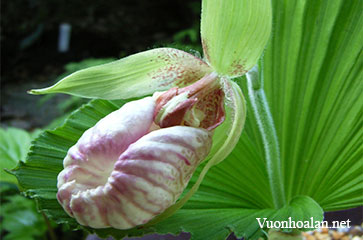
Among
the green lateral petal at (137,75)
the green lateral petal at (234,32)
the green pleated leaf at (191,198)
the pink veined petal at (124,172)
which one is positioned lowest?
the green pleated leaf at (191,198)

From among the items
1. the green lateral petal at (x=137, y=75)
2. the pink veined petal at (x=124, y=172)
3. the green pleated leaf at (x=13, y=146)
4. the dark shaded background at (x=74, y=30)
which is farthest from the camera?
the dark shaded background at (x=74, y=30)

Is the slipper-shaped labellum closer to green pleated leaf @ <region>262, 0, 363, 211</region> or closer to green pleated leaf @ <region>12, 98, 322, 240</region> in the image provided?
green pleated leaf @ <region>12, 98, 322, 240</region>

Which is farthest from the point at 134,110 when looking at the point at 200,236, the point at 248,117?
the point at 248,117

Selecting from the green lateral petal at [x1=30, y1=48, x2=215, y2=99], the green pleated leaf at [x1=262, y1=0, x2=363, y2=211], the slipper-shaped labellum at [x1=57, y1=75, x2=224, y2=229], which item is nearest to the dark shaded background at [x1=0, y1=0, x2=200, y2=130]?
the green pleated leaf at [x1=262, y1=0, x2=363, y2=211]

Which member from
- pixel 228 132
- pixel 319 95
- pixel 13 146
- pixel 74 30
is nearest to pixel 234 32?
pixel 228 132

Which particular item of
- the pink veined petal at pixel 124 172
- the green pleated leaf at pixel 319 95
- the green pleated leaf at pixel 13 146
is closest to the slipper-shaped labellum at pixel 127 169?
the pink veined petal at pixel 124 172

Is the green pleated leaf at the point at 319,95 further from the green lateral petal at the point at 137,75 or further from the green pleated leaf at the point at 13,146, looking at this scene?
the green pleated leaf at the point at 13,146

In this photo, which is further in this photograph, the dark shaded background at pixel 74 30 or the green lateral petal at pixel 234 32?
the dark shaded background at pixel 74 30
